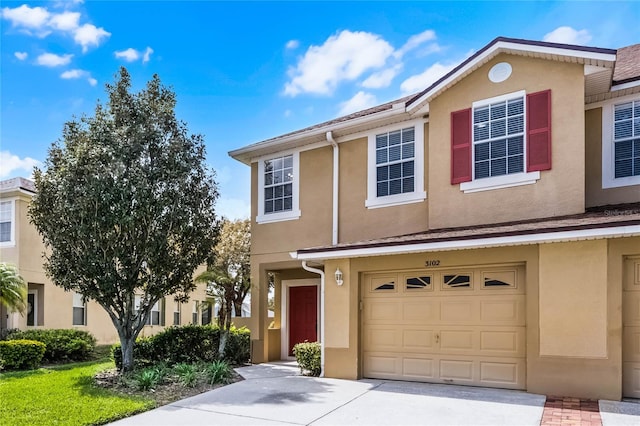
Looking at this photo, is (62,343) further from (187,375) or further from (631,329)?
(631,329)

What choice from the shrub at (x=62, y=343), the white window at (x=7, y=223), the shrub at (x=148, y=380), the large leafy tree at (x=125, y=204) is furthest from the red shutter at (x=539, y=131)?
the white window at (x=7, y=223)

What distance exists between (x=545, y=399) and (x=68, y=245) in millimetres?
10652

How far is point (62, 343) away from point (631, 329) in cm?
1588

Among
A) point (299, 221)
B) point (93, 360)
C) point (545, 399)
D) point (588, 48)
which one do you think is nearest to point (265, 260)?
point (299, 221)

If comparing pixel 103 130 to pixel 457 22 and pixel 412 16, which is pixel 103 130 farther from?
pixel 457 22

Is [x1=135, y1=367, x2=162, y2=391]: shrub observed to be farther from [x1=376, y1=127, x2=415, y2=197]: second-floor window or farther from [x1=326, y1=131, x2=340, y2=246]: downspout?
[x1=376, y1=127, x2=415, y2=197]: second-floor window

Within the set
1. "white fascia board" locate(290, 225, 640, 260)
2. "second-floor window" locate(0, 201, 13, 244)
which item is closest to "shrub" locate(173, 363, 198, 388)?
"white fascia board" locate(290, 225, 640, 260)

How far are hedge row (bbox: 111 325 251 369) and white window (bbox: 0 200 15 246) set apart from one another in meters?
8.19

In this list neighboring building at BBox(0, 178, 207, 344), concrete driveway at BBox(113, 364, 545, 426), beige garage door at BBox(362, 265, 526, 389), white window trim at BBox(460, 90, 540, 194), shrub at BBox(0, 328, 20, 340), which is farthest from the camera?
neighboring building at BBox(0, 178, 207, 344)

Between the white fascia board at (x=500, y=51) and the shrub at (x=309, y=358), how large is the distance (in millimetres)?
6252

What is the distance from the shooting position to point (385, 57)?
13516 millimetres

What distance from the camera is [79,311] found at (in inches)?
785

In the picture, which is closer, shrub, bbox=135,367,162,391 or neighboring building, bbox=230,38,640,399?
neighboring building, bbox=230,38,640,399

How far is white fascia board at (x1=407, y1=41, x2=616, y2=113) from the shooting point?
9.27 m
